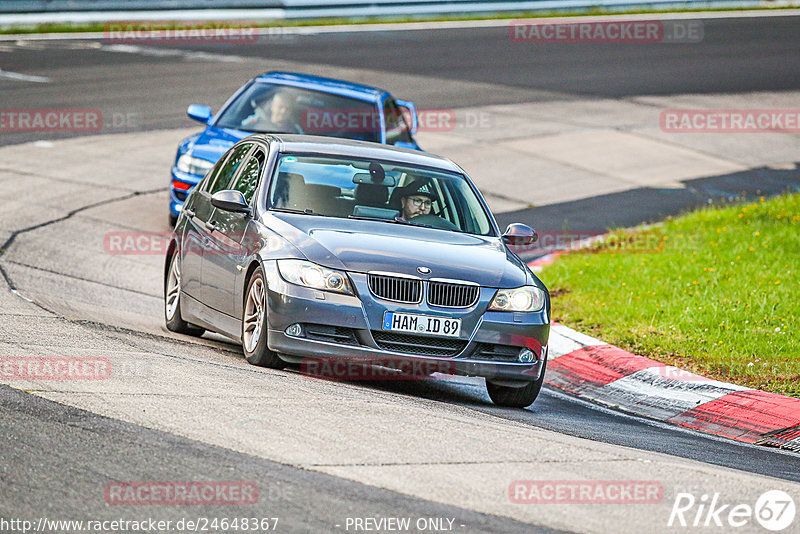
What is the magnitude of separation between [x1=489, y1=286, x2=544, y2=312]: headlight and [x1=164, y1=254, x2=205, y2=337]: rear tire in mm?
2818

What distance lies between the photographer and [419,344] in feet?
26.3

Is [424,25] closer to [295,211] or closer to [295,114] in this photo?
[295,114]

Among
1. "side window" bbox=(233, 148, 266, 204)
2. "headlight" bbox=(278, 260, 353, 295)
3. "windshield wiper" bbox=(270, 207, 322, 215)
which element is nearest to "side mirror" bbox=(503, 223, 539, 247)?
"windshield wiper" bbox=(270, 207, 322, 215)

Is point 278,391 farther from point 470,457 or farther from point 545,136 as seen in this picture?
point 545,136

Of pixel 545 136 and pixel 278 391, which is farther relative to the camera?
pixel 545 136

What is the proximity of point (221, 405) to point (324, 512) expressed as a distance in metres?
1.64

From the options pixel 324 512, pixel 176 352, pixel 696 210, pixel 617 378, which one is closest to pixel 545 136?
pixel 696 210

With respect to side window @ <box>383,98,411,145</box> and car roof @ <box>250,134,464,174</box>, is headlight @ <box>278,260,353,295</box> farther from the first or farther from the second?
side window @ <box>383,98,411,145</box>

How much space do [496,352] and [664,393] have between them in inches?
71.9

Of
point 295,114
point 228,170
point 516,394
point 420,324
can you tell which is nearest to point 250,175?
point 228,170

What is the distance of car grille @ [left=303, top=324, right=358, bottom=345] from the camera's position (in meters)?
7.99

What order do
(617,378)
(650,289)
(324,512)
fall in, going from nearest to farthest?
(324,512) → (617,378) → (650,289)

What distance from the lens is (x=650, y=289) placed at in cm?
1223

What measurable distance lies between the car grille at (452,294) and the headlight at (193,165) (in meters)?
6.27
